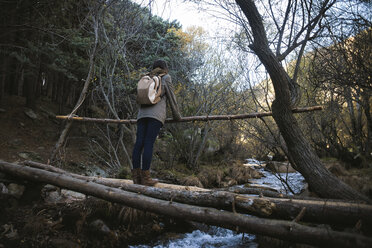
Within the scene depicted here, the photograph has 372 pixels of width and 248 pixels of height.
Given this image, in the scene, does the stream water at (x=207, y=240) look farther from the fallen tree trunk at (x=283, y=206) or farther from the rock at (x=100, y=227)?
the fallen tree trunk at (x=283, y=206)

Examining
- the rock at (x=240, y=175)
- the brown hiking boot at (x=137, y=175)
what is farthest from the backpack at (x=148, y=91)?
the rock at (x=240, y=175)

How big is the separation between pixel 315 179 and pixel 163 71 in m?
2.94

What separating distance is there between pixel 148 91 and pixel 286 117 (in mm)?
→ 2180

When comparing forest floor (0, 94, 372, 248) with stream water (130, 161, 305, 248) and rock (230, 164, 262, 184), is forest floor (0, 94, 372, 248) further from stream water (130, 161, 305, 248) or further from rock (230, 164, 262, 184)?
rock (230, 164, 262, 184)

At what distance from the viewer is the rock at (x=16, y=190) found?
175 inches

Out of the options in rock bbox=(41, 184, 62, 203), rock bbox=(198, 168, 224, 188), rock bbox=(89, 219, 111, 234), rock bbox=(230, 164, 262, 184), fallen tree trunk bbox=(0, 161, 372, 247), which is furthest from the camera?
rock bbox=(230, 164, 262, 184)

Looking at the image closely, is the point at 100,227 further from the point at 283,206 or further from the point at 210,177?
the point at 210,177

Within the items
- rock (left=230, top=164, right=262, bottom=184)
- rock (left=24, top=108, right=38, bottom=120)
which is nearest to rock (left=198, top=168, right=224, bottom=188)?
rock (left=230, top=164, right=262, bottom=184)

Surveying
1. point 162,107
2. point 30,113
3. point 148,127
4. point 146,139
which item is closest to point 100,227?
point 146,139

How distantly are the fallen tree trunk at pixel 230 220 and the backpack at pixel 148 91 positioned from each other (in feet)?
4.68

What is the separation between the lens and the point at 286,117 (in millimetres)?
3578

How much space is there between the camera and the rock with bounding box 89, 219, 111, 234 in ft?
13.4

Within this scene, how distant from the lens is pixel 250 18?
356 centimetres

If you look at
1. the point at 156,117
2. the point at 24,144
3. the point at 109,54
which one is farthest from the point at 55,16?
the point at 156,117
